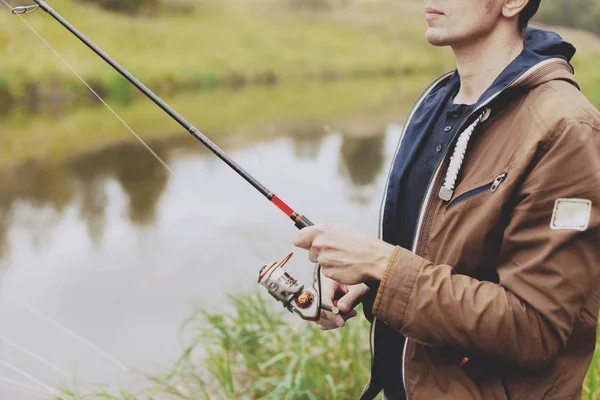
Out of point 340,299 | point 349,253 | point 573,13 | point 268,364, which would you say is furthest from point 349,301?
point 573,13

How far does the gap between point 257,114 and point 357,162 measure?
5.33m

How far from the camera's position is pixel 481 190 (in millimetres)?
1198

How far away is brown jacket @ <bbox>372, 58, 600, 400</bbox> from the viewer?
109 cm

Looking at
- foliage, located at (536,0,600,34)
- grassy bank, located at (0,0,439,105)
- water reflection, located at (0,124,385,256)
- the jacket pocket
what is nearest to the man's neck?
the jacket pocket

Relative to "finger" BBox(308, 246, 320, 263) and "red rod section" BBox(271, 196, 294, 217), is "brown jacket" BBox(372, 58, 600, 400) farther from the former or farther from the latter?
"red rod section" BBox(271, 196, 294, 217)

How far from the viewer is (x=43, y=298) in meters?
5.01

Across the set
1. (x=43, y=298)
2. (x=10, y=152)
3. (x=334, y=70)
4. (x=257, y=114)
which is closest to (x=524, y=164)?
(x=43, y=298)

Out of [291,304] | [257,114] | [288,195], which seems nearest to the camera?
[291,304]

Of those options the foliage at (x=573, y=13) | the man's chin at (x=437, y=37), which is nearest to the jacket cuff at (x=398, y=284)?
the man's chin at (x=437, y=37)

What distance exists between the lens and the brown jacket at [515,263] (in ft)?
3.57

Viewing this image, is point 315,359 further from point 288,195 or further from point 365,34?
point 365,34

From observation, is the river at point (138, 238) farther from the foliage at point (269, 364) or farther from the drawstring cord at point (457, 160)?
the drawstring cord at point (457, 160)

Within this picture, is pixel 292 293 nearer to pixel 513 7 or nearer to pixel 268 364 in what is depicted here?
pixel 513 7

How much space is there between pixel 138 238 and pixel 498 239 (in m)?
5.51
